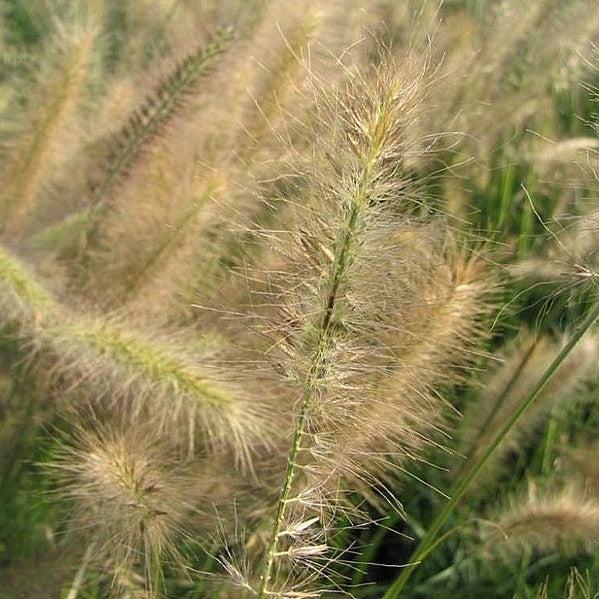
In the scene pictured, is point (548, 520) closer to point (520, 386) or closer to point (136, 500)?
point (520, 386)

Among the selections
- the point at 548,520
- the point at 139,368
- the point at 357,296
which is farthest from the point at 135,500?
the point at 548,520

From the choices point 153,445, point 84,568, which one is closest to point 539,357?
point 153,445

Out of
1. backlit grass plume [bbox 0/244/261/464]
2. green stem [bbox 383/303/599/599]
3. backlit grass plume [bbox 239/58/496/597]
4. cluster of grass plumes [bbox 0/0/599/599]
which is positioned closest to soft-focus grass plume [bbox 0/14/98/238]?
cluster of grass plumes [bbox 0/0/599/599]

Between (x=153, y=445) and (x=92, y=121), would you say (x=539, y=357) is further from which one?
(x=92, y=121)

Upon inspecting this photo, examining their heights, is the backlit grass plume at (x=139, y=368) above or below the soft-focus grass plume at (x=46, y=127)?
below

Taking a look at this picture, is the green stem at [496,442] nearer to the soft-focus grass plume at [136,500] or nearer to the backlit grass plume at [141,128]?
the soft-focus grass plume at [136,500]

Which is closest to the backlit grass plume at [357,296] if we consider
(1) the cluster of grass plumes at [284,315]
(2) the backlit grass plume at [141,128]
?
(1) the cluster of grass plumes at [284,315]

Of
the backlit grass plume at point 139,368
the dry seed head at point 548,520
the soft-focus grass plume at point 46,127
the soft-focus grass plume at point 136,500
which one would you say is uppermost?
the soft-focus grass plume at point 46,127

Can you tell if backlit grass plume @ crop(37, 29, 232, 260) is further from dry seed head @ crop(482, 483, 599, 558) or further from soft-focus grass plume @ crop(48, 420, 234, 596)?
dry seed head @ crop(482, 483, 599, 558)
